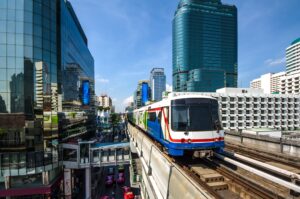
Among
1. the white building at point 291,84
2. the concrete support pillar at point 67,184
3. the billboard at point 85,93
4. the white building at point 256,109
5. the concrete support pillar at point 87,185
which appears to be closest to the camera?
the concrete support pillar at point 67,184

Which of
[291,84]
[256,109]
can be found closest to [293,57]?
[291,84]

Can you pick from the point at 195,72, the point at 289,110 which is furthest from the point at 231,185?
the point at 195,72

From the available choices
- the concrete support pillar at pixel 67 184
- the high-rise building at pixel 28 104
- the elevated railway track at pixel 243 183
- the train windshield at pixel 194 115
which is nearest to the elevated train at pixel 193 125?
the train windshield at pixel 194 115

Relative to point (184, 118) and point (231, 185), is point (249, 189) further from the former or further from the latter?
point (184, 118)

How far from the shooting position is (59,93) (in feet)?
85.3

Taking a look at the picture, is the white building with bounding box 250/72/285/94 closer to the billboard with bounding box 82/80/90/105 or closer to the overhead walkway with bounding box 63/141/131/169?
the billboard with bounding box 82/80/90/105

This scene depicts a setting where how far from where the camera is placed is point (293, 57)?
439 feet

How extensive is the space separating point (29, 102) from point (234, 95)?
62.9 meters

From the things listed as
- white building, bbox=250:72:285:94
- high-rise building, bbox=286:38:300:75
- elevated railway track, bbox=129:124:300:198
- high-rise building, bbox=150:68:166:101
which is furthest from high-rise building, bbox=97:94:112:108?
elevated railway track, bbox=129:124:300:198

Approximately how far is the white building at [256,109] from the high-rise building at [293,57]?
246 ft

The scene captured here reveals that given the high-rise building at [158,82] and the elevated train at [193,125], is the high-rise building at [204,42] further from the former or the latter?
the elevated train at [193,125]

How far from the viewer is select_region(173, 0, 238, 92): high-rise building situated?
108m

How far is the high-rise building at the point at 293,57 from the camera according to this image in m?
130

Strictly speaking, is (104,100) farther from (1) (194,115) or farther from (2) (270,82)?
(1) (194,115)
